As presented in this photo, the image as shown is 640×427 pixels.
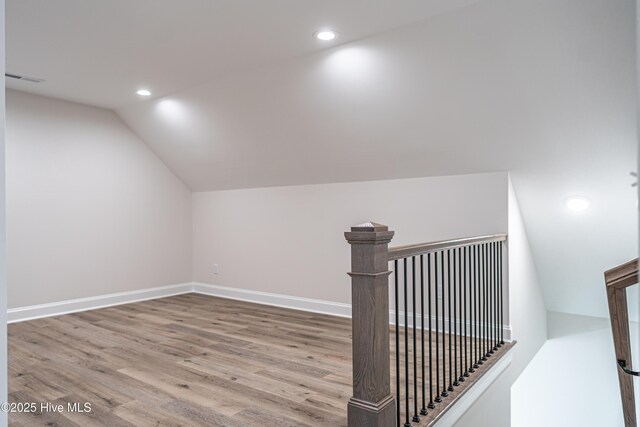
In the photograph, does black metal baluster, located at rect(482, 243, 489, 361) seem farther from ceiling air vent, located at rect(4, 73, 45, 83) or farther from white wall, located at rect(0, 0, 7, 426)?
ceiling air vent, located at rect(4, 73, 45, 83)

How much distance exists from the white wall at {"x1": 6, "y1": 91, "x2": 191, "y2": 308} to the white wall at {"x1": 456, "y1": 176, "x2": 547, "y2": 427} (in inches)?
155

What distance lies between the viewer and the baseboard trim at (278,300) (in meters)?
4.44

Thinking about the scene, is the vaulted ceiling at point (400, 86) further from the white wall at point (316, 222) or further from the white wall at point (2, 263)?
the white wall at point (2, 263)

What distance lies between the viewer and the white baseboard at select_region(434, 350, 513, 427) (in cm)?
242

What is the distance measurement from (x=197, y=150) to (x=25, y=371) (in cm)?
278

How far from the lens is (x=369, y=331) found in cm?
193

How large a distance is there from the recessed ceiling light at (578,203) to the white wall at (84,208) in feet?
14.3

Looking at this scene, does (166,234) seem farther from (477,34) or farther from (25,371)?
(477,34)

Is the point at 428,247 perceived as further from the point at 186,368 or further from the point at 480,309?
the point at 186,368

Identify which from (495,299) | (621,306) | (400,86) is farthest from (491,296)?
(621,306)

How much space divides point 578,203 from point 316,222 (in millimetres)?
2355

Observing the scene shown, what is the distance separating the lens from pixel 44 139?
4.48 metres

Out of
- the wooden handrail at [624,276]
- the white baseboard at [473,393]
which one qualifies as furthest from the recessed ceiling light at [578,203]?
the wooden handrail at [624,276]

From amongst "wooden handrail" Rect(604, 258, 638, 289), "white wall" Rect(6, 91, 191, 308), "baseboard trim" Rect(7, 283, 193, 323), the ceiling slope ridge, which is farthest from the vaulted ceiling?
"baseboard trim" Rect(7, 283, 193, 323)
